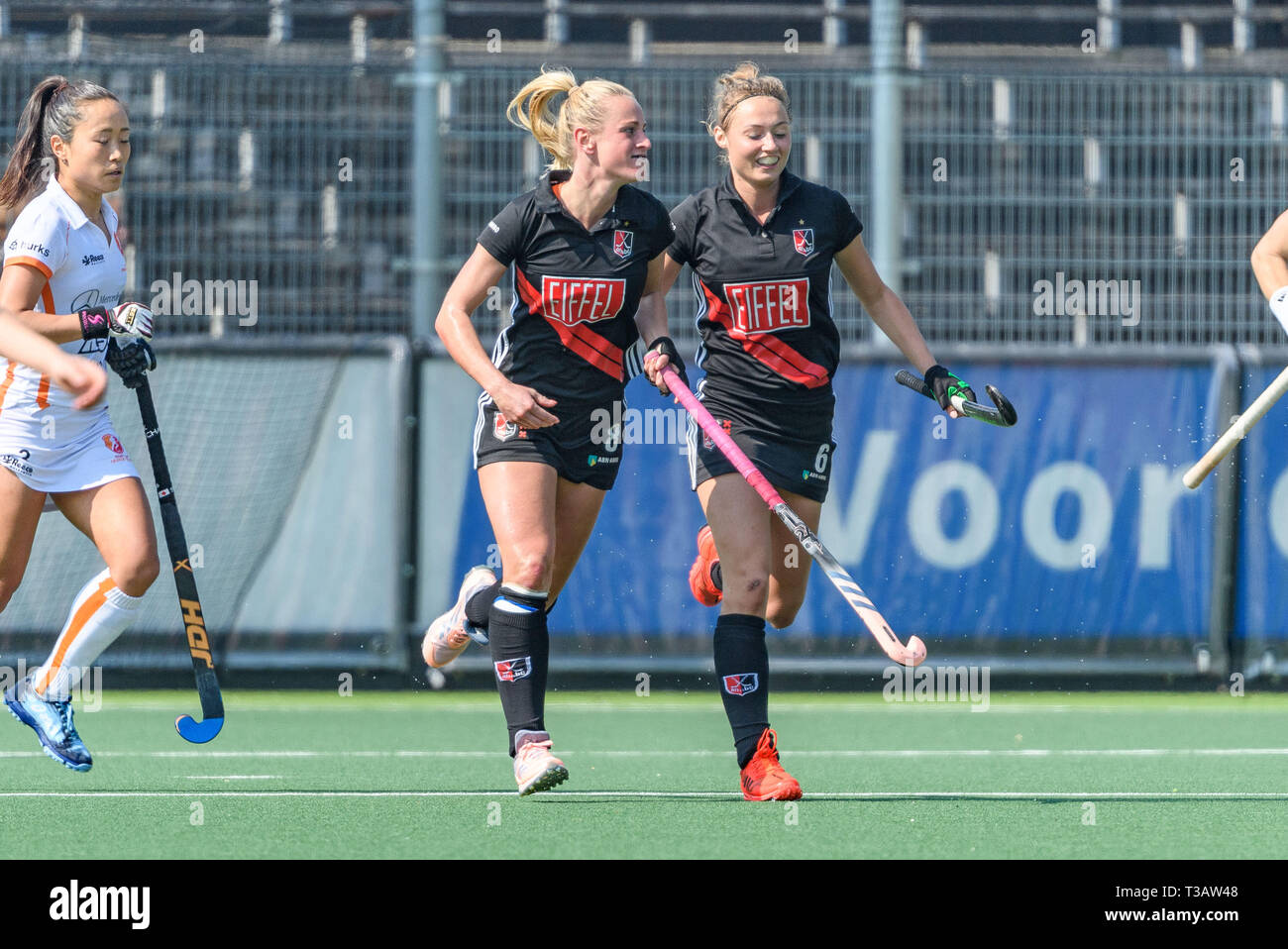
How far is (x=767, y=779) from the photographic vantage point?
16.8 ft

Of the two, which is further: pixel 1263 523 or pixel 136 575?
pixel 1263 523

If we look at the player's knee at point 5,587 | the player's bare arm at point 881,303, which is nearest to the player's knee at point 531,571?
the player's bare arm at point 881,303

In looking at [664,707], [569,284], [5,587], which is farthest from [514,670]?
[664,707]

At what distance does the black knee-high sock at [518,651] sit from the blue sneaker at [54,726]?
1.14 m

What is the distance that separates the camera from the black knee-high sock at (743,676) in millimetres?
5297

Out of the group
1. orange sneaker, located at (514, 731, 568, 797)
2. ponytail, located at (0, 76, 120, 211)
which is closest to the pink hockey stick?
orange sneaker, located at (514, 731, 568, 797)

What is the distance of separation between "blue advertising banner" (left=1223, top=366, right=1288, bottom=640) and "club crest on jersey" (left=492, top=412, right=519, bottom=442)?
486 centimetres

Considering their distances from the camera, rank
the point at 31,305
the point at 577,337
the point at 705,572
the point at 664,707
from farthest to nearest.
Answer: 1. the point at 664,707
2. the point at 705,572
3. the point at 577,337
4. the point at 31,305

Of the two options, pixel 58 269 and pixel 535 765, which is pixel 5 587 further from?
pixel 535 765

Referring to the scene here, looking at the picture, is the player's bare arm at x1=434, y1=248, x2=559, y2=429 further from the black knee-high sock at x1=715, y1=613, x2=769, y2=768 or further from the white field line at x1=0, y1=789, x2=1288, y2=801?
the white field line at x1=0, y1=789, x2=1288, y2=801

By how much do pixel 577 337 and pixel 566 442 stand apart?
289 millimetres

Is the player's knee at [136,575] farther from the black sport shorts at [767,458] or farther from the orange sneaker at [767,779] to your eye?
the orange sneaker at [767,779]

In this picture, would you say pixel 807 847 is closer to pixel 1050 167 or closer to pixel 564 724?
pixel 564 724

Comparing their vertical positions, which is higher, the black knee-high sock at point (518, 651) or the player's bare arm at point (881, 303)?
the player's bare arm at point (881, 303)
